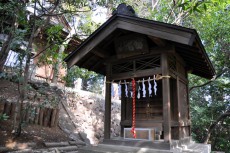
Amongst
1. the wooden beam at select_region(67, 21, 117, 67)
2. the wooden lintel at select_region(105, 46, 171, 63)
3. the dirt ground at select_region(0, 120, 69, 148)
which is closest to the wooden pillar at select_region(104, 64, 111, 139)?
the wooden lintel at select_region(105, 46, 171, 63)

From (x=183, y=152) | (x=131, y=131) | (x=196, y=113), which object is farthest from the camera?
(x=196, y=113)

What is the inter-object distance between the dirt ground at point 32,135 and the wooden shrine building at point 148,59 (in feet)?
9.17

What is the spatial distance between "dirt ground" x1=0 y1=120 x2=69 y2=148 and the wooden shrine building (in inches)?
110

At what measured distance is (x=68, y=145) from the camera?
7086mm

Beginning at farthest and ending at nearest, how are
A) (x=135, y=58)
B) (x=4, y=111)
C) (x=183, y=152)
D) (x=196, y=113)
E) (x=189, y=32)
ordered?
(x=196, y=113)
(x=4, y=111)
(x=135, y=58)
(x=183, y=152)
(x=189, y=32)

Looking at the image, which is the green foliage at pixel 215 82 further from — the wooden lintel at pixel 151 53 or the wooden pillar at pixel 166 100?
the wooden pillar at pixel 166 100

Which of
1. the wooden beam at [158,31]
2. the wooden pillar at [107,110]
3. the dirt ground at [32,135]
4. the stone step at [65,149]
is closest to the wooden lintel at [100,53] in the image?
the wooden pillar at [107,110]

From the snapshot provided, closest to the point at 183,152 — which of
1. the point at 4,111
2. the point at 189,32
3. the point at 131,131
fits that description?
the point at 131,131

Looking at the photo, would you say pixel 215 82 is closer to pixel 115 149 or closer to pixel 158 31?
pixel 158 31

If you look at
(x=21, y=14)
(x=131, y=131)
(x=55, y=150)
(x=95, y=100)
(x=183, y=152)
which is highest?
(x=21, y=14)

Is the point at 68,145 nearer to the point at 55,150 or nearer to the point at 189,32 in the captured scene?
the point at 55,150

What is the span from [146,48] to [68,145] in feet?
15.5

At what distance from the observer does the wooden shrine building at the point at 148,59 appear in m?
4.57

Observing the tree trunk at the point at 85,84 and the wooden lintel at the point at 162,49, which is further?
the tree trunk at the point at 85,84
